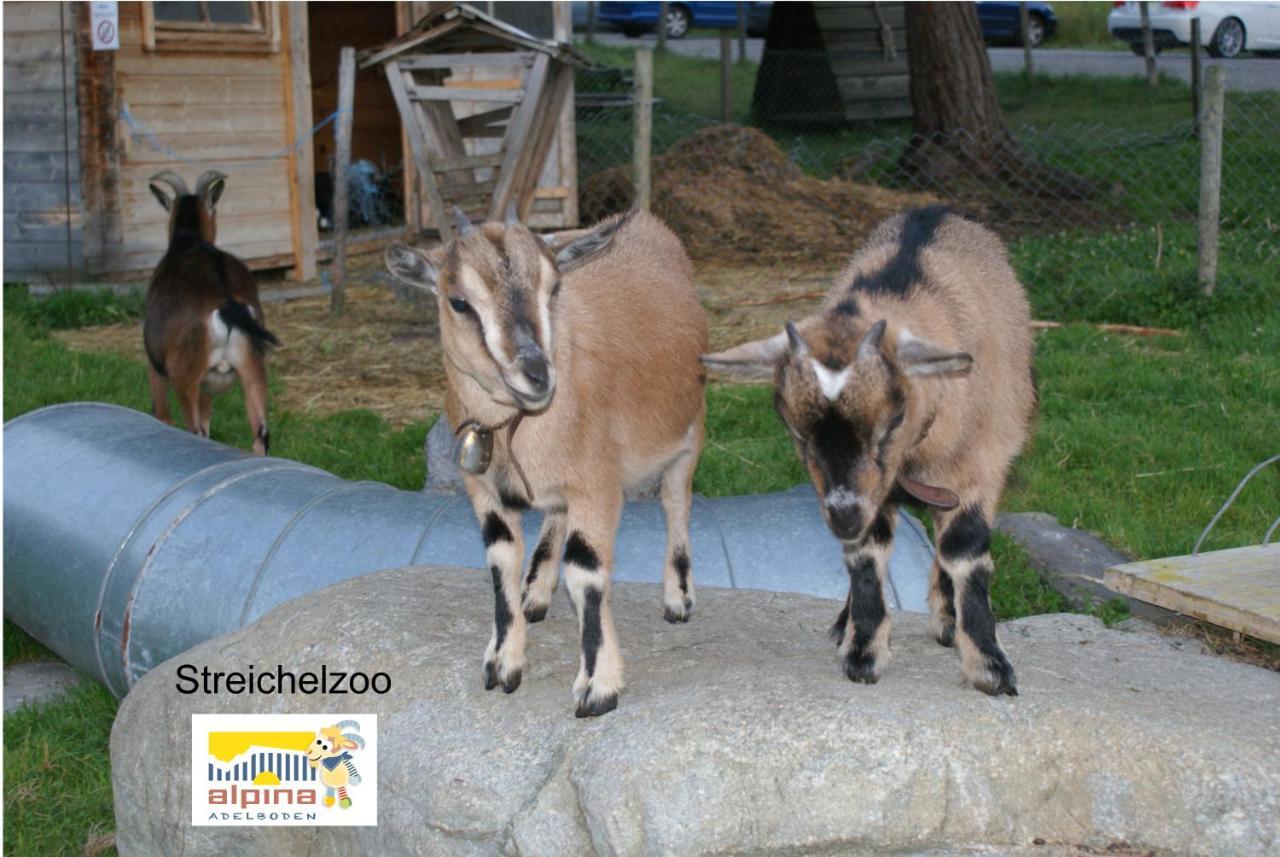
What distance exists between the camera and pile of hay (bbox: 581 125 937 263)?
1368cm

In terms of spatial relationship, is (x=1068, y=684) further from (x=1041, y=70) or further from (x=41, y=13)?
(x=1041, y=70)

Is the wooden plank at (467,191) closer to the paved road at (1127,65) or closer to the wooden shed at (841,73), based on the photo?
the wooden shed at (841,73)

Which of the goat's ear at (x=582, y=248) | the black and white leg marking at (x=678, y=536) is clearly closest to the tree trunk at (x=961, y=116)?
the black and white leg marking at (x=678, y=536)

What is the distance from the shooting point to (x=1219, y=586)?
4871 mm

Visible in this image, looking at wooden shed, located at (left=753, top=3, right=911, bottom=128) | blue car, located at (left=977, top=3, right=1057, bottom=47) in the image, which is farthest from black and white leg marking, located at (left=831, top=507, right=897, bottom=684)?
blue car, located at (left=977, top=3, right=1057, bottom=47)

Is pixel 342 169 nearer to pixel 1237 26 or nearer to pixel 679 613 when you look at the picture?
pixel 679 613

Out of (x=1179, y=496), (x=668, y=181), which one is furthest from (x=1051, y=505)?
(x=668, y=181)

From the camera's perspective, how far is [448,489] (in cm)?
693

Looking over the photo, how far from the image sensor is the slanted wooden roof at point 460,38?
1051cm

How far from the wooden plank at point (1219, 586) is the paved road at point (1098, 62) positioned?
1423 cm

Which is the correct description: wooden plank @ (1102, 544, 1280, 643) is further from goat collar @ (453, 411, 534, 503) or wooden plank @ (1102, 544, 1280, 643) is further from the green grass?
the green grass

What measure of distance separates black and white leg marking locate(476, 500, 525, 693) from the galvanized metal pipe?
1344 mm

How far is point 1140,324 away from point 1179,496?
3469 millimetres

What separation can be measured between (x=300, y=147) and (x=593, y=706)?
10594 mm
